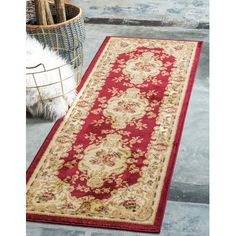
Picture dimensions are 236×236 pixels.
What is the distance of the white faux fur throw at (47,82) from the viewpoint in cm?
223

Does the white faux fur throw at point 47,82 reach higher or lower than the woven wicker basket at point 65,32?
lower

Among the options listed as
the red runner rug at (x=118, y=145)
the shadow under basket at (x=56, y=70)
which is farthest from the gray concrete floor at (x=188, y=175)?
the shadow under basket at (x=56, y=70)

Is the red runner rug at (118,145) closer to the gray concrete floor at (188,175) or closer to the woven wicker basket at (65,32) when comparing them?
the gray concrete floor at (188,175)

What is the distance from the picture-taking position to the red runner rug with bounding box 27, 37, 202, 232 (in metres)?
1.67

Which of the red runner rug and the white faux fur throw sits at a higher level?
the white faux fur throw

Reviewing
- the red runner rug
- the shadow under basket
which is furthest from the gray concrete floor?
the shadow under basket

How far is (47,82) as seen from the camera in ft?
7.39

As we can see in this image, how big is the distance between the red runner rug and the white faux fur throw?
0.06m

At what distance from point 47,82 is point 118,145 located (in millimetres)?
504

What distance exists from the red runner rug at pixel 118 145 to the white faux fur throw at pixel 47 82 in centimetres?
6

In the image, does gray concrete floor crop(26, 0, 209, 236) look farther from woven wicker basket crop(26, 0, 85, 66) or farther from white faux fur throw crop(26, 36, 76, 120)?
woven wicker basket crop(26, 0, 85, 66)
